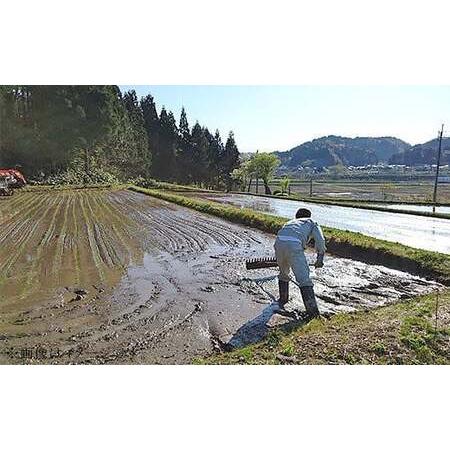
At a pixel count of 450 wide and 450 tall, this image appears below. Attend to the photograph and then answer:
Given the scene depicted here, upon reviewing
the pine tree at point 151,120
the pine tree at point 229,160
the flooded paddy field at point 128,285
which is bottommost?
the flooded paddy field at point 128,285

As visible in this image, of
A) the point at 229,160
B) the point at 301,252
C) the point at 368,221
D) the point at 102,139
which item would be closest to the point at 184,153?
the point at 229,160

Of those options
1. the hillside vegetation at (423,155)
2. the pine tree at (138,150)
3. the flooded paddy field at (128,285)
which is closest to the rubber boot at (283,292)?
the flooded paddy field at (128,285)

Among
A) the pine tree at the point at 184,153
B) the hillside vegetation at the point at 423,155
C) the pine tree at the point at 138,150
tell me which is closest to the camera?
the hillside vegetation at the point at 423,155

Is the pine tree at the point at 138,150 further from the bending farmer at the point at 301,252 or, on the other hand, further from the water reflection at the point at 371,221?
the bending farmer at the point at 301,252

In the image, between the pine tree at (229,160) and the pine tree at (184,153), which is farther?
the pine tree at (184,153)

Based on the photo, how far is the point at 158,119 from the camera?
16.5ft

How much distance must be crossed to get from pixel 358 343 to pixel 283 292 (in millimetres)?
1016

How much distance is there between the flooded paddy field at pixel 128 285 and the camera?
3277mm

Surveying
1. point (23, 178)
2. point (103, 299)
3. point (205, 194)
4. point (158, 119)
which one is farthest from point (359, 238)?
point (23, 178)

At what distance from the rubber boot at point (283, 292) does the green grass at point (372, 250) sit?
6.22ft

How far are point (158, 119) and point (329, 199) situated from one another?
3.52 m

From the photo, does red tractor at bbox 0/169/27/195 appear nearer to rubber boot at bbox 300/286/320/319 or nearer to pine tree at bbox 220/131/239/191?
pine tree at bbox 220/131/239/191

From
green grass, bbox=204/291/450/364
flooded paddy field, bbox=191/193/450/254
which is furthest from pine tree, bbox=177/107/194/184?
green grass, bbox=204/291/450/364

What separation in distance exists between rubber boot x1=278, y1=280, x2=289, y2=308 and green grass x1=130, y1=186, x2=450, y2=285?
1.89 meters
